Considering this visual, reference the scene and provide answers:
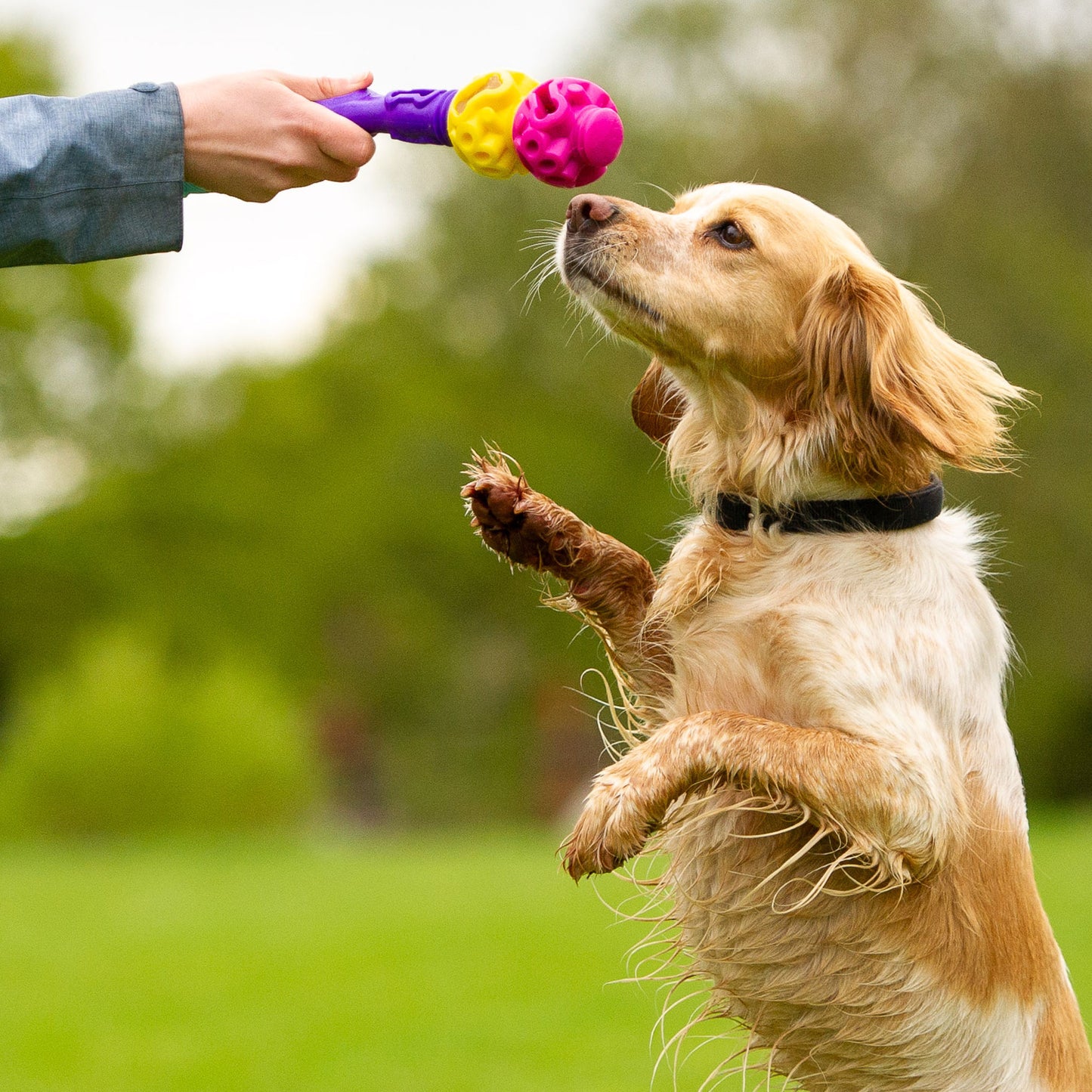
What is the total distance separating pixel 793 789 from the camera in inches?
130

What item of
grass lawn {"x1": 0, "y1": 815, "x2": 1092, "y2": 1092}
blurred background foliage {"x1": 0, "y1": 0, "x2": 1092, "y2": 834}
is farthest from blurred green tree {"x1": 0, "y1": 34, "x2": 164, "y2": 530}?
grass lawn {"x1": 0, "y1": 815, "x2": 1092, "y2": 1092}

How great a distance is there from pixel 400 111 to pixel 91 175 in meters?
0.68

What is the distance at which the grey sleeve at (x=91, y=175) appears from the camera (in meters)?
3.02

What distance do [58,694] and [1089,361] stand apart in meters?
18.1

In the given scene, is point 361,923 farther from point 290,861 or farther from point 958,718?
point 958,718

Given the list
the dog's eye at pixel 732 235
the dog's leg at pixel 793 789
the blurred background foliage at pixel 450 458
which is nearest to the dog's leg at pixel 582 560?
the dog's leg at pixel 793 789

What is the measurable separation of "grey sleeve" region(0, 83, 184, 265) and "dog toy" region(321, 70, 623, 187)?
419 millimetres

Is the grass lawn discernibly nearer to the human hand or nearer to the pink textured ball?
the pink textured ball

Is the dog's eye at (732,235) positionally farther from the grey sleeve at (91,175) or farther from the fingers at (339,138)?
the grey sleeve at (91,175)

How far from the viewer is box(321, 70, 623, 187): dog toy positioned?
10.9 feet

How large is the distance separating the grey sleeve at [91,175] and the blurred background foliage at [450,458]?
611 inches

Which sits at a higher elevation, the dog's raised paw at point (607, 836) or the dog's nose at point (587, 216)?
the dog's nose at point (587, 216)

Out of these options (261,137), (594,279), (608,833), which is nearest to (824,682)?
(608,833)

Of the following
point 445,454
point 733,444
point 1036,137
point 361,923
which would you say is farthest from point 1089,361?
point 733,444
